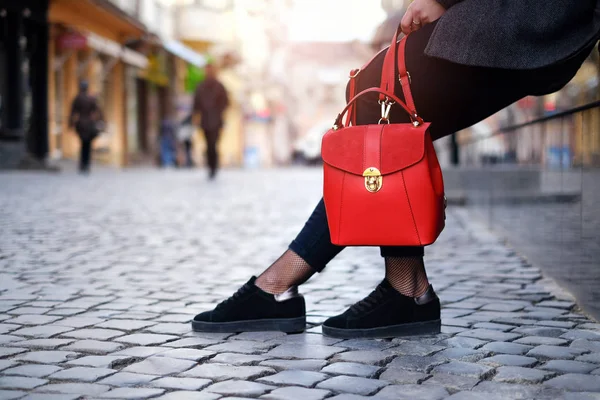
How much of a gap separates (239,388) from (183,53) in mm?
34021

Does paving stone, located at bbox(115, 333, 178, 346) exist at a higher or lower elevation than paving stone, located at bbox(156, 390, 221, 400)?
higher

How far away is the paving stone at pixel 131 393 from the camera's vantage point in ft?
8.84

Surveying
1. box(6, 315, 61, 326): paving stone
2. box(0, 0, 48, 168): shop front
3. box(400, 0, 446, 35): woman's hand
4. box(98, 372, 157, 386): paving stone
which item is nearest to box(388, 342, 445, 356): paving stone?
box(98, 372, 157, 386): paving stone

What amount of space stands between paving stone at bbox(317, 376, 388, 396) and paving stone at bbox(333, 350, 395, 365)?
0.79 feet

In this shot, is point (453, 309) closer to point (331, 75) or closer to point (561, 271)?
point (561, 271)

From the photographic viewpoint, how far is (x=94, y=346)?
11.1 ft

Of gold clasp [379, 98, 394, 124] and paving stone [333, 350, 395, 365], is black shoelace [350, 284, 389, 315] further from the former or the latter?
gold clasp [379, 98, 394, 124]

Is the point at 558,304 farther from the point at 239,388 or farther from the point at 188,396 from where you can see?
the point at 188,396

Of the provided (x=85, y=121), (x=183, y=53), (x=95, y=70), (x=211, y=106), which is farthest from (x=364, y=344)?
(x=183, y=53)

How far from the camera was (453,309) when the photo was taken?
4285 millimetres

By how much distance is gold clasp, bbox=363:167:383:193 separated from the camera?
3.22 metres

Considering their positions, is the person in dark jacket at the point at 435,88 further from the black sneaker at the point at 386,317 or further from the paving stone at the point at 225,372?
the paving stone at the point at 225,372

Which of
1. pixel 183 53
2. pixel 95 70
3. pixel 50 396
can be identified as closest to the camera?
pixel 50 396

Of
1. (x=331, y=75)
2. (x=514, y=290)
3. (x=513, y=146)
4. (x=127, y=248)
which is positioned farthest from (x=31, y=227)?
(x=331, y=75)
